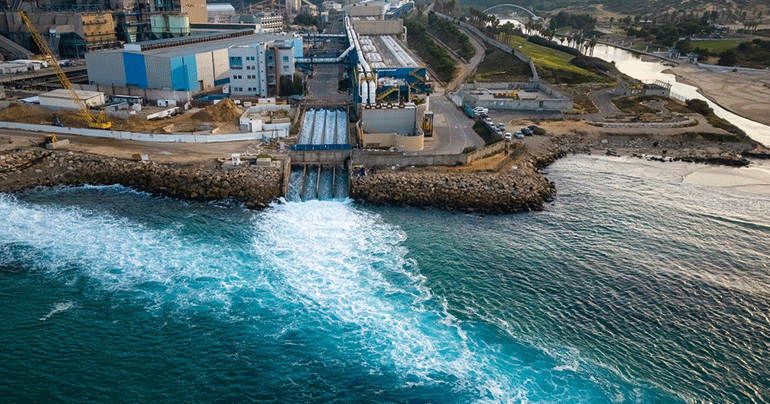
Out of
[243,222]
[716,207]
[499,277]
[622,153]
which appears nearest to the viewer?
[499,277]

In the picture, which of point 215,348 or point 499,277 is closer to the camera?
point 215,348

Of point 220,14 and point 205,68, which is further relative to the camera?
point 220,14

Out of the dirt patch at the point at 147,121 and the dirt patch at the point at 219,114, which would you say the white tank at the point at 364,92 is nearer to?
the dirt patch at the point at 147,121

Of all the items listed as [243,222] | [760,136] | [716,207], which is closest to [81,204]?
[243,222]

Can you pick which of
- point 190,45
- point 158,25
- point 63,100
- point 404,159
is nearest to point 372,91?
point 404,159

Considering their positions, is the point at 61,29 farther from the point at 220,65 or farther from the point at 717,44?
the point at 717,44

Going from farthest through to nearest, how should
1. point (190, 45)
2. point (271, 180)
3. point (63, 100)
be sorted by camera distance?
point (190, 45)
point (63, 100)
point (271, 180)

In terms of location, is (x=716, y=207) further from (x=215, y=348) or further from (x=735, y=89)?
(x=735, y=89)

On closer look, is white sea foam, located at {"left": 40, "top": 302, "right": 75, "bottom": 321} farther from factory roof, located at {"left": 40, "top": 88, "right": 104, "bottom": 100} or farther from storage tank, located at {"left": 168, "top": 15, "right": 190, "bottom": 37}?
storage tank, located at {"left": 168, "top": 15, "right": 190, "bottom": 37}
